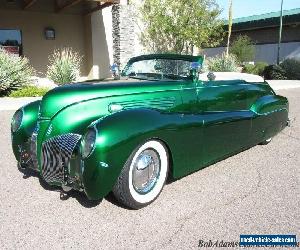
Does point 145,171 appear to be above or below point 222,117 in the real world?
below

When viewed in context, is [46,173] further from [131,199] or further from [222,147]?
[222,147]

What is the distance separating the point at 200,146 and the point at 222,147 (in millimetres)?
490

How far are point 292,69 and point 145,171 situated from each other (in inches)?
823

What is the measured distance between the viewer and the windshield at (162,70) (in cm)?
437

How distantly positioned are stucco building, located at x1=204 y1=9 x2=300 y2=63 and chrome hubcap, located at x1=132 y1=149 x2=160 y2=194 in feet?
101

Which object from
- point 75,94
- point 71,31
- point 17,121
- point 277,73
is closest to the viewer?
point 75,94

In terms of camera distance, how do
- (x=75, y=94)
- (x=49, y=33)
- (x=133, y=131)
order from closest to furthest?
(x=133, y=131) < (x=75, y=94) < (x=49, y=33)

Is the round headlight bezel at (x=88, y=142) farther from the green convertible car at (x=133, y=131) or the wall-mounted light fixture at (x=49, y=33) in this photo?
Result: the wall-mounted light fixture at (x=49, y=33)

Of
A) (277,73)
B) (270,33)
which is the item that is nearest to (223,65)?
(277,73)

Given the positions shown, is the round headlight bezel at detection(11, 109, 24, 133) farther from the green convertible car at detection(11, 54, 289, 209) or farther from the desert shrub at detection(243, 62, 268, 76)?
the desert shrub at detection(243, 62, 268, 76)

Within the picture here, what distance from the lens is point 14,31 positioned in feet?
48.6

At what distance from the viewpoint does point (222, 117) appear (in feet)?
14.1

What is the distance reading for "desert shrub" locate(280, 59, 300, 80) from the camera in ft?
71.7

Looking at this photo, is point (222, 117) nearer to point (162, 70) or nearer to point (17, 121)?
point (162, 70)
